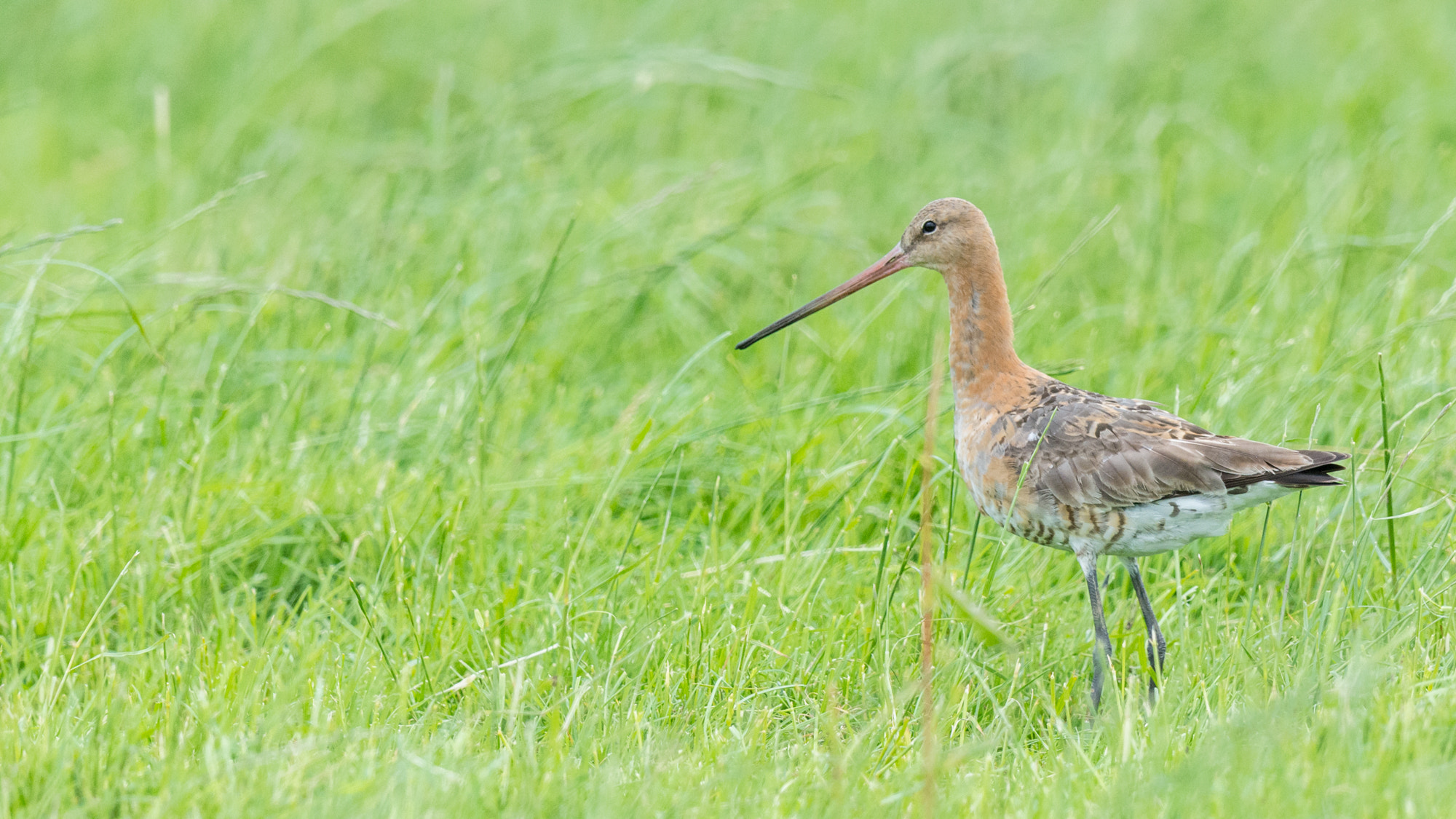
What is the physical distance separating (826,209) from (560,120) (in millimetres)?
1372

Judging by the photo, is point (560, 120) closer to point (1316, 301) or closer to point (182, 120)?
point (182, 120)

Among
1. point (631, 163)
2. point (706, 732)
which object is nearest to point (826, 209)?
point (631, 163)

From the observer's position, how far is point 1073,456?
13.4ft

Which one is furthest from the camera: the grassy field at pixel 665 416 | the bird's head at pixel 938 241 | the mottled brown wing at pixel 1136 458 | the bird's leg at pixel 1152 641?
the bird's head at pixel 938 241

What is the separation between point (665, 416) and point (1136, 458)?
6.11 feet

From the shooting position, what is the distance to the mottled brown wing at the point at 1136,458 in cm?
382

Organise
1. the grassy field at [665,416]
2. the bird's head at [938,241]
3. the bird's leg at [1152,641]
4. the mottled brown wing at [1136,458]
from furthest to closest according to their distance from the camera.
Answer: the bird's head at [938,241] < the bird's leg at [1152,641] < the mottled brown wing at [1136,458] < the grassy field at [665,416]

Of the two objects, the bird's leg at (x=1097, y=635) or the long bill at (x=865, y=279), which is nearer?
the bird's leg at (x=1097, y=635)

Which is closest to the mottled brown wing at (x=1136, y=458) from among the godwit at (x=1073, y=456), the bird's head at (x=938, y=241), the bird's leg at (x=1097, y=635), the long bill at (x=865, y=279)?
the godwit at (x=1073, y=456)

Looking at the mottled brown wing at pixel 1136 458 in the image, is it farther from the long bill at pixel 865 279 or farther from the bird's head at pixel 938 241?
the long bill at pixel 865 279

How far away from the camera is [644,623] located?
159 inches

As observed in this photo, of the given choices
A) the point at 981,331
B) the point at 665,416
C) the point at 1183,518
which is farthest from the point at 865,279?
the point at 1183,518

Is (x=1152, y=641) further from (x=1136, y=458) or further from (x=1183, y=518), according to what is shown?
(x=1136, y=458)

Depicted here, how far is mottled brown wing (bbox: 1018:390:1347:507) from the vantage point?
12.5 feet
